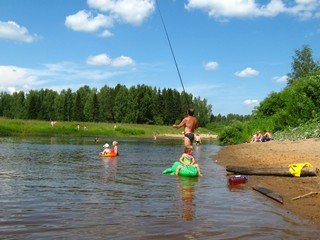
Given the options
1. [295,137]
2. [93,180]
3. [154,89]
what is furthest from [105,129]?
[93,180]

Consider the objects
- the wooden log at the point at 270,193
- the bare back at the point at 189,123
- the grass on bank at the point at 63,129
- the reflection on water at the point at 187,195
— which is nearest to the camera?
the reflection on water at the point at 187,195

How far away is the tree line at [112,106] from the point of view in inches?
4865

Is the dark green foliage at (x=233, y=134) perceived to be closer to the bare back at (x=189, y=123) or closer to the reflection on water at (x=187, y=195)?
the bare back at (x=189, y=123)

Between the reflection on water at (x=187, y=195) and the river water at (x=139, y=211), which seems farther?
the reflection on water at (x=187, y=195)

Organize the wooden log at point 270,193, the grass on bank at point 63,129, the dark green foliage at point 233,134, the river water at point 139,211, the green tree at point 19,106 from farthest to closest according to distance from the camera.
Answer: the green tree at point 19,106 < the grass on bank at point 63,129 < the dark green foliage at point 233,134 < the wooden log at point 270,193 < the river water at point 139,211

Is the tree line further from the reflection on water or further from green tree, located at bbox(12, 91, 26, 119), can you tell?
the reflection on water

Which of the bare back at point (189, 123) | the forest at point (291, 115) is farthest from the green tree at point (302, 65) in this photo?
the bare back at point (189, 123)

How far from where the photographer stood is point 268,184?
12055 mm

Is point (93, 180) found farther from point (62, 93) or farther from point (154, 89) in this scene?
point (62, 93)

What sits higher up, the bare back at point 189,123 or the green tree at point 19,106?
the green tree at point 19,106

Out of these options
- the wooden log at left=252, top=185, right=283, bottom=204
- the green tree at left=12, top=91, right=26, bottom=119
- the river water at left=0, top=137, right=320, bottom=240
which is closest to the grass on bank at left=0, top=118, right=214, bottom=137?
the green tree at left=12, top=91, right=26, bottom=119

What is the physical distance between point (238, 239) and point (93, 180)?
27.1ft

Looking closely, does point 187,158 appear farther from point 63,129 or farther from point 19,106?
point 19,106

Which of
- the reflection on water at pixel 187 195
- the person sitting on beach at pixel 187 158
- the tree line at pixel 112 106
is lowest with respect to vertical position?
the reflection on water at pixel 187 195
